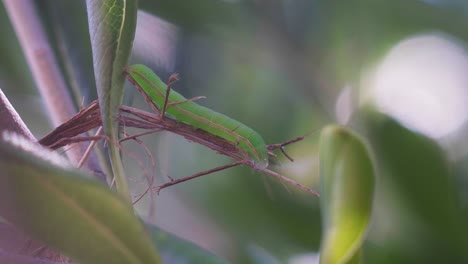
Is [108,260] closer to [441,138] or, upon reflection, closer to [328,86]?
[441,138]

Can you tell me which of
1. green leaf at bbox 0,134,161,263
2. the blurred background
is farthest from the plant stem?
green leaf at bbox 0,134,161,263

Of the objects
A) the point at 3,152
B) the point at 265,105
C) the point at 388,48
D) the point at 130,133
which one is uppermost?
the point at 3,152

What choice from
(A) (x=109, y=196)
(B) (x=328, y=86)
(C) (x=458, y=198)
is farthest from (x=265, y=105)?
(A) (x=109, y=196)

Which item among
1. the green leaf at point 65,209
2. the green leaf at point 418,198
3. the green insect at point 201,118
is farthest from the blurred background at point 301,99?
the green leaf at point 65,209

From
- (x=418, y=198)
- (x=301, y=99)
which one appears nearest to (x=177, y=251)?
(x=418, y=198)

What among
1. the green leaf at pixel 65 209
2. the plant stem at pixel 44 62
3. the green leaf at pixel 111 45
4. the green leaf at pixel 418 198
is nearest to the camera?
the green leaf at pixel 65 209

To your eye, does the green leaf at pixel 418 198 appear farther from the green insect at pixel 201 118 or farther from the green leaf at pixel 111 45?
the green leaf at pixel 111 45
